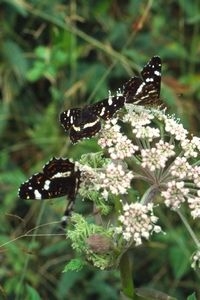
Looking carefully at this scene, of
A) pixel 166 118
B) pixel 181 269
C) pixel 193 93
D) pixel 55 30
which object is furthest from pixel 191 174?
pixel 193 93

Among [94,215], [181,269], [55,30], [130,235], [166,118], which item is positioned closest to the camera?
[130,235]

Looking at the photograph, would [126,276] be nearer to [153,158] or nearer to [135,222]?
[135,222]

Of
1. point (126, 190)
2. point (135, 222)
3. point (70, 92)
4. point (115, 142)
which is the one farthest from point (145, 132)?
point (70, 92)

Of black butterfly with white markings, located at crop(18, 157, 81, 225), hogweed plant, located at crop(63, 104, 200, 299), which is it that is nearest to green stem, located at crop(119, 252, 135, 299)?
hogweed plant, located at crop(63, 104, 200, 299)

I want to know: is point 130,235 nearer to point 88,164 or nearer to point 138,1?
point 88,164

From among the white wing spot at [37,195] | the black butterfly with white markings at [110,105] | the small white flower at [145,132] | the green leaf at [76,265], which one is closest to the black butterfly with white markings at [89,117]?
the black butterfly with white markings at [110,105]

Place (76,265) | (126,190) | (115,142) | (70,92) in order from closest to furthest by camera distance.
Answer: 1. (76,265)
2. (126,190)
3. (115,142)
4. (70,92)
